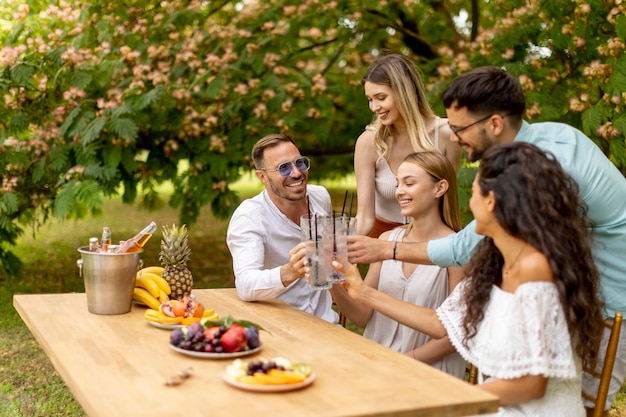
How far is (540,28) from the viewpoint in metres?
6.16

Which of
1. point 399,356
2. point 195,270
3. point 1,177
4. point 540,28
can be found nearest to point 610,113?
point 540,28

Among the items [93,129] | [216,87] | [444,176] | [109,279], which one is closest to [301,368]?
[109,279]

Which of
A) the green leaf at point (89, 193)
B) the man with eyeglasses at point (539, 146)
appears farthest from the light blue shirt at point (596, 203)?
the green leaf at point (89, 193)

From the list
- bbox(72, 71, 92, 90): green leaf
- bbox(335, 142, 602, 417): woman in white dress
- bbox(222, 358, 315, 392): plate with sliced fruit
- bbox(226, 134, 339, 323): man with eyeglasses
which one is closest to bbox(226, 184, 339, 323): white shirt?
bbox(226, 134, 339, 323): man with eyeglasses

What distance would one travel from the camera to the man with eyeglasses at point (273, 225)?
138 inches

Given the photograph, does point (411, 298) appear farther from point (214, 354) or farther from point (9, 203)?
point (9, 203)

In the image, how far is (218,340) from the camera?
2.53 meters

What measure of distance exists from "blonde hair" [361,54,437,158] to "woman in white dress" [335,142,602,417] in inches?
58.9

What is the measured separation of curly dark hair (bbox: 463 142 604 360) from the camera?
7.90ft

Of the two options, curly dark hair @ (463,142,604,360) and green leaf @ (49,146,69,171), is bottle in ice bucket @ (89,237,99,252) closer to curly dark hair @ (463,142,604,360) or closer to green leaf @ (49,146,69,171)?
curly dark hair @ (463,142,604,360)

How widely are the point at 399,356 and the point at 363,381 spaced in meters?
0.31

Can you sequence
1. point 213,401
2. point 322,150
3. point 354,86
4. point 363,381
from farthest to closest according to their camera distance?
point 322,150 < point 354,86 < point 363,381 < point 213,401

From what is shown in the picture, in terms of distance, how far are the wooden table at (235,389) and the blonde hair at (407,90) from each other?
4.17ft

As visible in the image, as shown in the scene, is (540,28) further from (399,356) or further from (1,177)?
(1,177)
